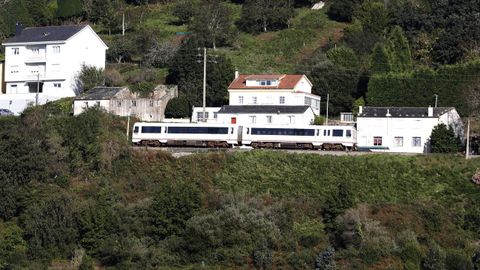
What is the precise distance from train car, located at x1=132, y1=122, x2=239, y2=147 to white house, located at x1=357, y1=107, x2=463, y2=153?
799 centimetres

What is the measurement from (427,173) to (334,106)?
1715cm

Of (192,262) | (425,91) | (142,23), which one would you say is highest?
(142,23)

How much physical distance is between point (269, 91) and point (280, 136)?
32.3ft

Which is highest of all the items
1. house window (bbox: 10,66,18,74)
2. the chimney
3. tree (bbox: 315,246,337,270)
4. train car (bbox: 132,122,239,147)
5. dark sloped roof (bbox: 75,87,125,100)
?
the chimney

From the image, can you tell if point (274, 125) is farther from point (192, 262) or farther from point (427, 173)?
point (192, 262)

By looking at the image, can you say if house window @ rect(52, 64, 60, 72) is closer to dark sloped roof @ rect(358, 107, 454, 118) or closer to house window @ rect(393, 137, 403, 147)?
dark sloped roof @ rect(358, 107, 454, 118)

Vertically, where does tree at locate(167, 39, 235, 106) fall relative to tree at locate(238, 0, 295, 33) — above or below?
below

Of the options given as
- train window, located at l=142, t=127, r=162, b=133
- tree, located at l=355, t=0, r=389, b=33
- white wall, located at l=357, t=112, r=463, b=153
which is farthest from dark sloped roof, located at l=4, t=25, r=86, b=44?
white wall, located at l=357, t=112, r=463, b=153

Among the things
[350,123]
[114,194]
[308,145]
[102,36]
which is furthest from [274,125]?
[102,36]

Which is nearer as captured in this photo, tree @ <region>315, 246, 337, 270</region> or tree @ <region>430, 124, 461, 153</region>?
tree @ <region>315, 246, 337, 270</region>

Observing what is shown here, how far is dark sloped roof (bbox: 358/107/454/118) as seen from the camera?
63750 mm

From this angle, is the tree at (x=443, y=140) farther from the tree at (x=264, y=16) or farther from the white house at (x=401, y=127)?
the tree at (x=264, y=16)

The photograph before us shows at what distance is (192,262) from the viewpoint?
50062 millimetres

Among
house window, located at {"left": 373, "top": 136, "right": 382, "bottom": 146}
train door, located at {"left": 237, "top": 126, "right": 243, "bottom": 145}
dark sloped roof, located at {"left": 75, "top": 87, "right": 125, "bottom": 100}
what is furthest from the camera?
dark sloped roof, located at {"left": 75, "top": 87, "right": 125, "bottom": 100}
